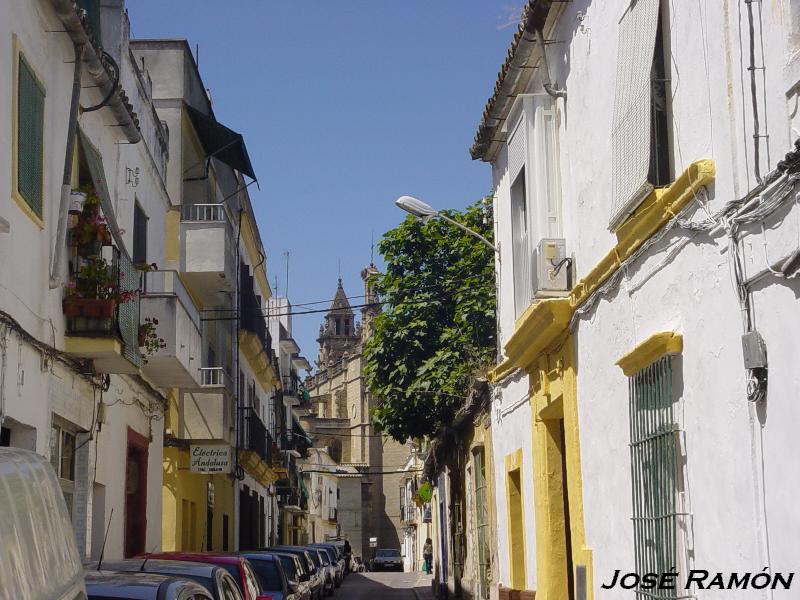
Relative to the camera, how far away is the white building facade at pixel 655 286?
689cm

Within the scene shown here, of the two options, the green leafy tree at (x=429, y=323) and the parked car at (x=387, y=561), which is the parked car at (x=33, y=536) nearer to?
the green leafy tree at (x=429, y=323)

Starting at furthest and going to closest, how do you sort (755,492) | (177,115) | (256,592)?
(177,115), (256,592), (755,492)

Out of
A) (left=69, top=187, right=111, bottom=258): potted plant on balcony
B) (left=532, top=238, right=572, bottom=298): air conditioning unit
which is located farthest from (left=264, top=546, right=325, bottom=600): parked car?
(left=532, top=238, right=572, bottom=298): air conditioning unit

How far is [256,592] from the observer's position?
12547mm

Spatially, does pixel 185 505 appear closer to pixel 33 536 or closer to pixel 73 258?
pixel 73 258

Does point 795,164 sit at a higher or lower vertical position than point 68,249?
lower

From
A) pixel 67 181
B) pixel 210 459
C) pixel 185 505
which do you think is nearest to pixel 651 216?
pixel 67 181

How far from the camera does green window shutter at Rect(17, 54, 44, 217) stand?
11.5 m

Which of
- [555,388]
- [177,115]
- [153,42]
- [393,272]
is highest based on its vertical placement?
[153,42]

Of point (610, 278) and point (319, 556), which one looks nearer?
point (610, 278)

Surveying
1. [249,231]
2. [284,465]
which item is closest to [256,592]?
[249,231]

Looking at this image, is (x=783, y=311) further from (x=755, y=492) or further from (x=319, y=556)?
(x=319, y=556)

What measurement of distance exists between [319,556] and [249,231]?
28.1ft

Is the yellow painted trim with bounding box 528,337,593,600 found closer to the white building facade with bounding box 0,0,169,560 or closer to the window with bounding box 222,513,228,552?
the white building facade with bounding box 0,0,169,560
